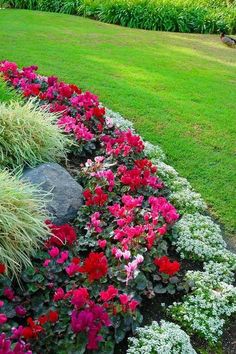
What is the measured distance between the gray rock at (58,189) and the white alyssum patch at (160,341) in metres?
1.30

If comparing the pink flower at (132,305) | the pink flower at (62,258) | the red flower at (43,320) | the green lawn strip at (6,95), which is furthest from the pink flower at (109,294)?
the green lawn strip at (6,95)

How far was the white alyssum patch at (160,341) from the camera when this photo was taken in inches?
127

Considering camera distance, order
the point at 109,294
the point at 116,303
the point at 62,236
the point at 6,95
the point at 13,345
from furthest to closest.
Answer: the point at 6,95 → the point at 62,236 → the point at 116,303 → the point at 109,294 → the point at 13,345

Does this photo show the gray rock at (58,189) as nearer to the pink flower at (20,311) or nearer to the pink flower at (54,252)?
the pink flower at (54,252)

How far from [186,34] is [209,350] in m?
12.3

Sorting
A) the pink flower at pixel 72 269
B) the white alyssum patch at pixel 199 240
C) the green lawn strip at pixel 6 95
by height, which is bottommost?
the white alyssum patch at pixel 199 240

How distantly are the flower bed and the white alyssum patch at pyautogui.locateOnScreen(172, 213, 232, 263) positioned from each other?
9 centimetres

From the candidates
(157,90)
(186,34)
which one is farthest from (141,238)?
(186,34)

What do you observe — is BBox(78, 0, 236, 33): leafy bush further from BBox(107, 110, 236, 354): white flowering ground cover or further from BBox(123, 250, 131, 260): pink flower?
BBox(123, 250, 131, 260): pink flower

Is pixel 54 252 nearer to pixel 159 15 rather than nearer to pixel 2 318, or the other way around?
pixel 2 318

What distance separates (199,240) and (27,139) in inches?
74.9

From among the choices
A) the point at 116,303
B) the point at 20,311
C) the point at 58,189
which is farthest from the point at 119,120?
the point at 20,311

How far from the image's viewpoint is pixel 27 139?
4.88 metres

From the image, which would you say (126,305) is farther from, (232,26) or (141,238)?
(232,26)
